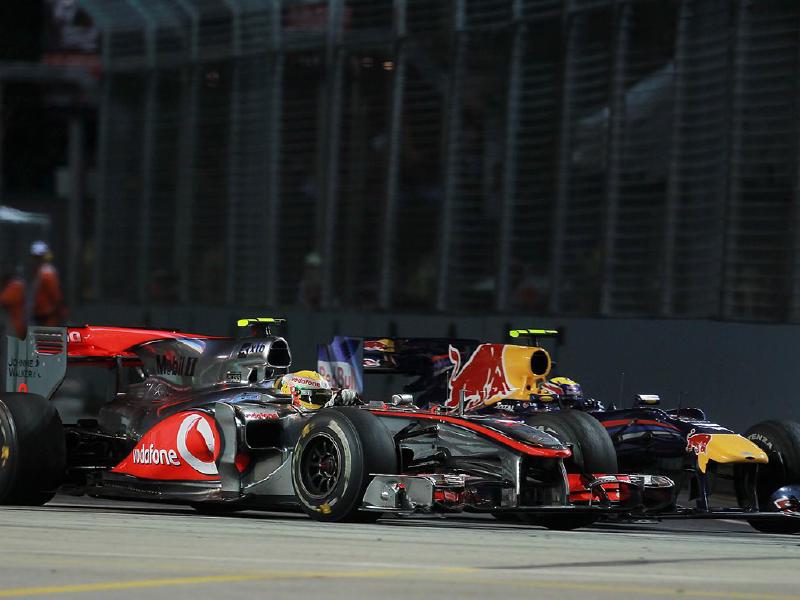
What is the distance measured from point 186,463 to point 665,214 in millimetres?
6540

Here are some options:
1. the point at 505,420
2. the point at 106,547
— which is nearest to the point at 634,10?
the point at 505,420

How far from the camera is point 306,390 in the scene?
487 inches

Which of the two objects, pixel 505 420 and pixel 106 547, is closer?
pixel 106 547

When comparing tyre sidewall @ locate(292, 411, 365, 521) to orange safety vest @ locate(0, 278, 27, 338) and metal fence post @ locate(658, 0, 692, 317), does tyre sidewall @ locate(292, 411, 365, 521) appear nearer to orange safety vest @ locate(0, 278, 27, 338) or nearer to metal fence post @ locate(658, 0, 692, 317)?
metal fence post @ locate(658, 0, 692, 317)

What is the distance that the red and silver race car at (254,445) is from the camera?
1098cm

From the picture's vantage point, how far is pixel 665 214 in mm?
17203

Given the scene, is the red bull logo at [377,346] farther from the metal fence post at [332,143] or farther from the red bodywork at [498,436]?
the metal fence post at [332,143]

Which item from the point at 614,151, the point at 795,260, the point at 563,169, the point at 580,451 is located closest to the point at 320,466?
the point at 580,451

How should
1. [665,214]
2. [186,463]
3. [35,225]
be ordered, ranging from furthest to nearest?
[35,225] < [665,214] < [186,463]

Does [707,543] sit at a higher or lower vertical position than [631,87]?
lower

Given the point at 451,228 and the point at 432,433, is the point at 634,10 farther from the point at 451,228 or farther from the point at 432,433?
the point at 432,433

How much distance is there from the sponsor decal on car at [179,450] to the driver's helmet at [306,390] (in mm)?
572

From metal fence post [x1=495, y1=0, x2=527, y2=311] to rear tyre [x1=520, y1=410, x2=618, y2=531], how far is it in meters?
7.92

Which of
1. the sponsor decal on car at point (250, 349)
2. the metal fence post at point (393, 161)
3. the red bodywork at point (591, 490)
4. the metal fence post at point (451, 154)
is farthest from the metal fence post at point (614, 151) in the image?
the red bodywork at point (591, 490)
